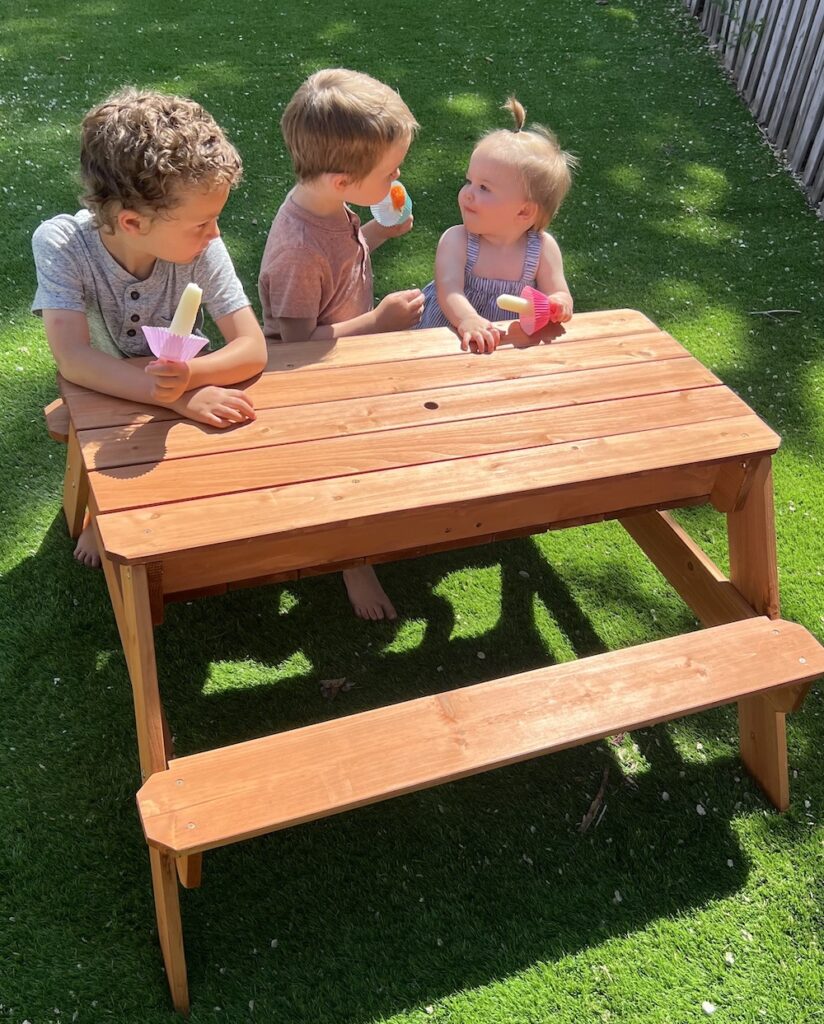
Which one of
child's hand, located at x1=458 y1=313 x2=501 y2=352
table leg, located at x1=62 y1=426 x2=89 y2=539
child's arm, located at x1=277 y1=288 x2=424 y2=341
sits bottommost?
table leg, located at x1=62 y1=426 x2=89 y2=539

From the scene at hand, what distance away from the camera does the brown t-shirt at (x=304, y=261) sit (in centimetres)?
262

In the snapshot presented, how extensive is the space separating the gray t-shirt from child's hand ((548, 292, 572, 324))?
2.99 ft

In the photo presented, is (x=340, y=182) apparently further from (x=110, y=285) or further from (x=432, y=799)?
(x=432, y=799)

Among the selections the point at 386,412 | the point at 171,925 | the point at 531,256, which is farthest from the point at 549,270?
the point at 171,925

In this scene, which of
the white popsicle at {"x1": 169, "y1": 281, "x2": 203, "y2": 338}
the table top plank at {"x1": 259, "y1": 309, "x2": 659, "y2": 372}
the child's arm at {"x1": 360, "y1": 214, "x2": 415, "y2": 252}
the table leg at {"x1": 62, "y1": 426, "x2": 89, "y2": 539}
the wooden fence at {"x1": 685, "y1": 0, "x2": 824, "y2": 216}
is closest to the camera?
the white popsicle at {"x1": 169, "y1": 281, "x2": 203, "y2": 338}

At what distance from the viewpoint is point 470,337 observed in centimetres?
254

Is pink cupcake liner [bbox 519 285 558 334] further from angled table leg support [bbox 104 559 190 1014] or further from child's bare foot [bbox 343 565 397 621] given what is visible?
angled table leg support [bbox 104 559 190 1014]

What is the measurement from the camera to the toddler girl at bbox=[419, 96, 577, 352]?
110 inches

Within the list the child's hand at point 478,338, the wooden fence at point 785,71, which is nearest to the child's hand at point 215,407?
the child's hand at point 478,338

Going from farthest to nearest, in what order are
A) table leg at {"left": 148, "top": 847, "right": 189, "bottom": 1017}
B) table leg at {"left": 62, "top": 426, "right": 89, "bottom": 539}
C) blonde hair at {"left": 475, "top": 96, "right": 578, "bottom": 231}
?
1. blonde hair at {"left": 475, "top": 96, "right": 578, "bottom": 231}
2. table leg at {"left": 62, "top": 426, "right": 89, "bottom": 539}
3. table leg at {"left": 148, "top": 847, "right": 189, "bottom": 1017}

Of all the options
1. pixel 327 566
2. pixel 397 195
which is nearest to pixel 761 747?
pixel 327 566

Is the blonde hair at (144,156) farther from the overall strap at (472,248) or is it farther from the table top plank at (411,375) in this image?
the overall strap at (472,248)

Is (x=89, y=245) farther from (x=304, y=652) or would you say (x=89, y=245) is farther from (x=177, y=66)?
(x=177, y=66)

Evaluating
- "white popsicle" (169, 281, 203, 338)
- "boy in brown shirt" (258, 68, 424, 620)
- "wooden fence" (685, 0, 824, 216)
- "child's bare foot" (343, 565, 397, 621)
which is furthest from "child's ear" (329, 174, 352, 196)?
"wooden fence" (685, 0, 824, 216)
